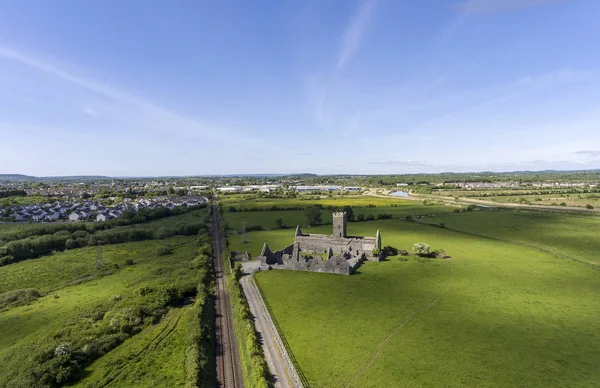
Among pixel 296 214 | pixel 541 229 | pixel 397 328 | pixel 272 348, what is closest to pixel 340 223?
pixel 397 328

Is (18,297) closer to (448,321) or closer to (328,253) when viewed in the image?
(328,253)

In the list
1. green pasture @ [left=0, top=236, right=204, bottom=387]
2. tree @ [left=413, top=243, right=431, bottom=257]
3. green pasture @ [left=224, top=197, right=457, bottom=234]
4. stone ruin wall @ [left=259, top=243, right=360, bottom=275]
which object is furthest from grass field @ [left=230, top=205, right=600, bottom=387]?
green pasture @ [left=224, top=197, right=457, bottom=234]

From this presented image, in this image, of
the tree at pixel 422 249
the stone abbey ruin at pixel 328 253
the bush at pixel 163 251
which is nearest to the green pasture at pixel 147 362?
the stone abbey ruin at pixel 328 253

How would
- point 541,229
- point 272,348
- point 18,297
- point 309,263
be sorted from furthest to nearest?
1. point 541,229
2. point 309,263
3. point 18,297
4. point 272,348

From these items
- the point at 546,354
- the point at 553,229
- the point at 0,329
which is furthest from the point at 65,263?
the point at 553,229

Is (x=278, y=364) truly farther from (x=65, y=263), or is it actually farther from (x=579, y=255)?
(x=579, y=255)
